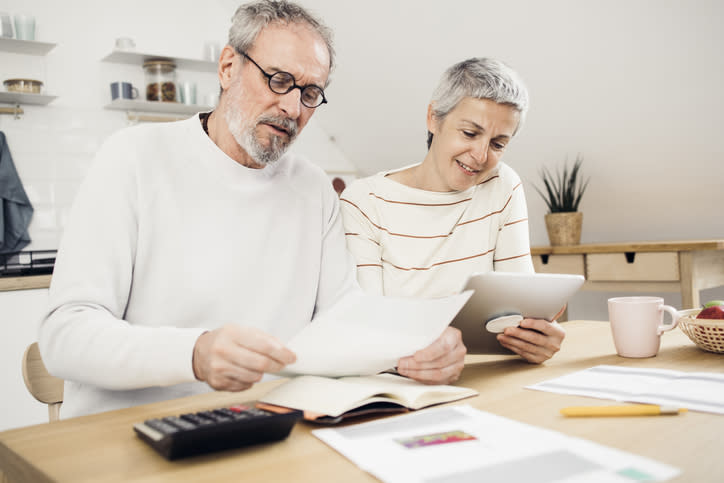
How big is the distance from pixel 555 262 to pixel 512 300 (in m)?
2.28

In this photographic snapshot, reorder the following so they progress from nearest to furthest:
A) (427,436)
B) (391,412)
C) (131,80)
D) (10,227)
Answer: (427,436) < (391,412) < (10,227) < (131,80)

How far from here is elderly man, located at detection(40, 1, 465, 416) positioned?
3.33 feet

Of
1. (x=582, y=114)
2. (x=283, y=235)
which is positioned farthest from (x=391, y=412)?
(x=582, y=114)

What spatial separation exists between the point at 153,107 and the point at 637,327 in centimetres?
346

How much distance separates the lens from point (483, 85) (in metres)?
1.41

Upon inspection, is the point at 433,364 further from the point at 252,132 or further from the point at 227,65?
the point at 227,65

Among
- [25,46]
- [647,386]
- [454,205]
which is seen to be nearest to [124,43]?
[25,46]

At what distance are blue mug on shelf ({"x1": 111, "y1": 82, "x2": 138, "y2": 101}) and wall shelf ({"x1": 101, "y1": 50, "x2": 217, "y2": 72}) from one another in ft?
0.57

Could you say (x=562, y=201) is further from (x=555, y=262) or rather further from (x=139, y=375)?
(x=139, y=375)

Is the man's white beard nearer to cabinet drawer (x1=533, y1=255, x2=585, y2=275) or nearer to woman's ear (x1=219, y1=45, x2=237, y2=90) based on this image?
woman's ear (x1=219, y1=45, x2=237, y2=90)

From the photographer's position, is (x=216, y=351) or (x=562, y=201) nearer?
(x=216, y=351)

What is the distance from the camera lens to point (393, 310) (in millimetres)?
844

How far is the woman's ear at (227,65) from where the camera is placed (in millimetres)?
1333

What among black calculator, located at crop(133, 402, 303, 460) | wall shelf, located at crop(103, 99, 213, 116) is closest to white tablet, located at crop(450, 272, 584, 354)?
black calculator, located at crop(133, 402, 303, 460)
